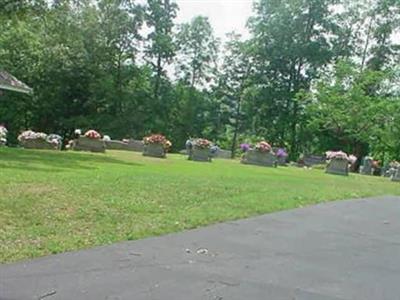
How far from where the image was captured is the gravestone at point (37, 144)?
80.0ft

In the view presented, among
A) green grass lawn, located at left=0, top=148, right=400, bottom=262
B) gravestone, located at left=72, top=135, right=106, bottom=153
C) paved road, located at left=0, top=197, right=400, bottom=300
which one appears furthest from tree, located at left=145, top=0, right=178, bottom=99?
paved road, located at left=0, top=197, right=400, bottom=300

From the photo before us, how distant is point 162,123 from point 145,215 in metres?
36.8

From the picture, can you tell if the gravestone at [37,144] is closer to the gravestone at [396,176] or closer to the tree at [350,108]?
the gravestone at [396,176]

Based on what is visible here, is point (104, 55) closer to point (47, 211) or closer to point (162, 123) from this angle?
point (162, 123)

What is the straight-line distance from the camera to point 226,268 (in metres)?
5.80

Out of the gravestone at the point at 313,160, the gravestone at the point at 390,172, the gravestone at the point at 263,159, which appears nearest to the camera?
the gravestone at the point at 263,159

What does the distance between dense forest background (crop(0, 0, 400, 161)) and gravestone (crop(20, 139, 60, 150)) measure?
1267cm

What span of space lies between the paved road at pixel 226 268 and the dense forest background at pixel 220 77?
3058cm

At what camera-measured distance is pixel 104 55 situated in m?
43.0

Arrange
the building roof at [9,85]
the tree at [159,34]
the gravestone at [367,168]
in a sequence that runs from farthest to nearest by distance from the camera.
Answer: the tree at [159,34] < the gravestone at [367,168] < the building roof at [9,85]

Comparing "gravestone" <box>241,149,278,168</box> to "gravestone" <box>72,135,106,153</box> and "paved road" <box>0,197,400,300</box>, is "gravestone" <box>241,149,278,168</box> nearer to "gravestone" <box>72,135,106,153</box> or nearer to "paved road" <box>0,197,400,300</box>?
"gravestone" <box>72,135,106,153</box>

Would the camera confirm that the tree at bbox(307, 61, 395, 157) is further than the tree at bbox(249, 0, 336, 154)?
No

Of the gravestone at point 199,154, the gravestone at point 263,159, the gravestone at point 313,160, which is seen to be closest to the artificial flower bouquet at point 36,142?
the gravestone at point 199,154

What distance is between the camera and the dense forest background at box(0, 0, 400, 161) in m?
40.0
